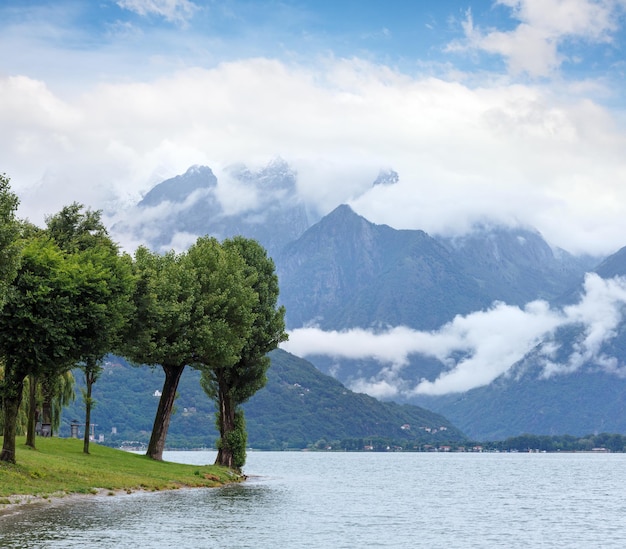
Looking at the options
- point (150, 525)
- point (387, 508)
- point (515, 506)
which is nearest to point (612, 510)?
point (515, 506)

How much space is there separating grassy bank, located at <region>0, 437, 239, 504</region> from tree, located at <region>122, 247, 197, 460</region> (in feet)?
24.4

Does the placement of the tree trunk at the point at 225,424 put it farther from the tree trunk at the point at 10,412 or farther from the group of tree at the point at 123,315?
the tree trunk at the point at 10,412

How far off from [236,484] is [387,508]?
29.8 metres

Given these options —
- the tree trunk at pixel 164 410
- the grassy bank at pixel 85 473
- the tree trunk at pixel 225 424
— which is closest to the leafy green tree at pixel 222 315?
the tree trunk at pixel 225 424

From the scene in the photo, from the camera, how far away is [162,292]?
9331cm

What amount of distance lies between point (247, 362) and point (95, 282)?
3802 cm

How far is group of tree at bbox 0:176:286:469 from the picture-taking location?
221 feet

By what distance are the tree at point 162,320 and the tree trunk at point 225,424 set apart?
253 inches

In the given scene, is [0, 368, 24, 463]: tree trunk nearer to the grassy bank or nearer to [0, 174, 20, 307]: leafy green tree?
the grassy bank

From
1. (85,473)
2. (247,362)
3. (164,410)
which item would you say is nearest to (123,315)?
(85,473)

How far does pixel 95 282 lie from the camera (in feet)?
233

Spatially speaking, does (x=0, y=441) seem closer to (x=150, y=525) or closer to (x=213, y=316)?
(x=213, y=316)

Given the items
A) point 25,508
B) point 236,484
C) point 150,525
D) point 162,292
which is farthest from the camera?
point 236,484

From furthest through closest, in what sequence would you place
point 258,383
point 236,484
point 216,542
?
point 258,383
point 236,484
point 216,542
